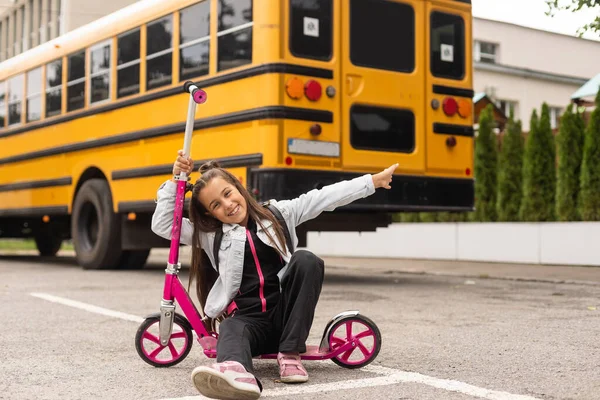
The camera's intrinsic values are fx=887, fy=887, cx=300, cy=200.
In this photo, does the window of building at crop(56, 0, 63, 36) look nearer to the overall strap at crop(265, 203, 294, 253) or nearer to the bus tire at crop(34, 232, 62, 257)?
the bus tire at crop(34, 232, 62, 257)

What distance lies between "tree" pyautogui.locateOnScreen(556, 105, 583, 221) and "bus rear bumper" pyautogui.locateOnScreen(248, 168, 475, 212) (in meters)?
3.27

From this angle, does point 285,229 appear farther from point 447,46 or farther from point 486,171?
point 486,171

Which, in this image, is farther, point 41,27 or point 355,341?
point 41,27

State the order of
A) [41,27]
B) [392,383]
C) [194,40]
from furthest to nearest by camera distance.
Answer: [41,27] < [194,40] < [392,383]

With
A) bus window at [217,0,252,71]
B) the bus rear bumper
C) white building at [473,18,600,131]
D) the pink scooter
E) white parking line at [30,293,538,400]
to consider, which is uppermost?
white building at [473,18,600,131]

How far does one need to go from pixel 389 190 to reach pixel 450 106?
1.16 m

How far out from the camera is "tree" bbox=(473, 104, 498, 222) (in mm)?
12023

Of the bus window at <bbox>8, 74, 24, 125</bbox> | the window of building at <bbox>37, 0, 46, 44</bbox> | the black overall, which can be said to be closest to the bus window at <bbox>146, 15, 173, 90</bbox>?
the bus window at <bbox>8, 74, 24, 125</bbox>

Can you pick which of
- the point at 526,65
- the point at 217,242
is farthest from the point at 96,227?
the point at 526,65

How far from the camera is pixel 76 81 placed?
9805 mm

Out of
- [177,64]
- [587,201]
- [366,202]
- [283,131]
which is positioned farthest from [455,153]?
[587,201]

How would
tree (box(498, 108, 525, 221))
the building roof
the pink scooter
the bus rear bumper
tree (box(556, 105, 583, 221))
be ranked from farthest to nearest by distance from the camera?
the building roof < tree (box(498, 108, 525, 221)) < tree (box(556, 105, 583, 221)) < the bus rear bumper < the pink scooter

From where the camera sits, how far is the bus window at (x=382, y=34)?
7.50m

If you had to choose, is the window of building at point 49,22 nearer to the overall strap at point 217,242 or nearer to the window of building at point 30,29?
the window of building at point 30,29
